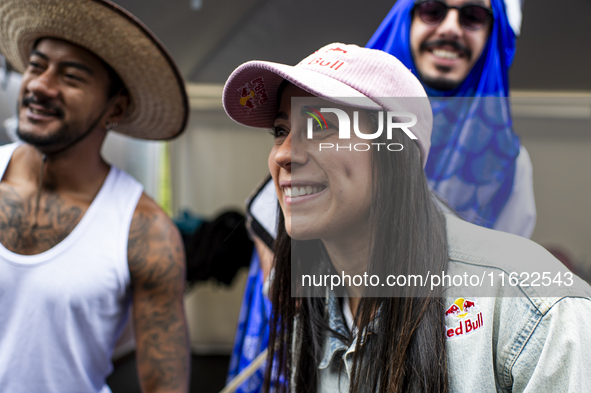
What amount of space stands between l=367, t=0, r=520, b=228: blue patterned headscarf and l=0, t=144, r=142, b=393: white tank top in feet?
3.11

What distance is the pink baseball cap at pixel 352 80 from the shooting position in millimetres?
687

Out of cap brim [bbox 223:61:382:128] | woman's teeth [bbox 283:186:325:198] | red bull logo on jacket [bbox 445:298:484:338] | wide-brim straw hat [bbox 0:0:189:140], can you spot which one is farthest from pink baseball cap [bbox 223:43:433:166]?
wide-brim straw hat [bbox 0:0:189:140]

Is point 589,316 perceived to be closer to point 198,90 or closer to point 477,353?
point 477,353

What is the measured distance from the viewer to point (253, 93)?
850mm

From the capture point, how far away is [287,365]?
37.3 inches

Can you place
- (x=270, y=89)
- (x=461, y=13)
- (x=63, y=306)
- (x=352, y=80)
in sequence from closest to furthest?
(x=352, y=80) < (x=270, y=89) < (x=461, y=13) < (x=63, y=306)

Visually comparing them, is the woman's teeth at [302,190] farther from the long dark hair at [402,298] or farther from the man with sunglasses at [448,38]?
the man with sunglasses at [448,38]

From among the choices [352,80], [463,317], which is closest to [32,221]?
[352,80]

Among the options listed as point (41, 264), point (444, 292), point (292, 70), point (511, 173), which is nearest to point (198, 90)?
point (41, 264)

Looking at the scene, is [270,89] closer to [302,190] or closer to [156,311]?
[302,190]

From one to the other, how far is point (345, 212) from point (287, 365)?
44 cm

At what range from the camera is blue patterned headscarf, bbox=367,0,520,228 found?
1.01m

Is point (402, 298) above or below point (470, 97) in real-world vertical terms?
below

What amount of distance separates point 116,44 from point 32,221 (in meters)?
0.59
